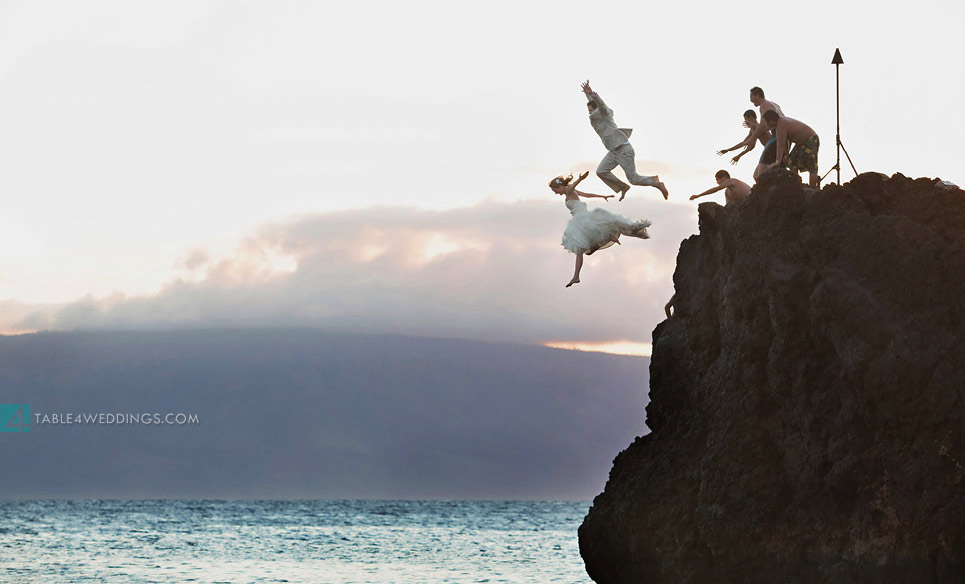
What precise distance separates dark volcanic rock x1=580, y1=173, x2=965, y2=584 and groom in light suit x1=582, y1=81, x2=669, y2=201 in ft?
6.19

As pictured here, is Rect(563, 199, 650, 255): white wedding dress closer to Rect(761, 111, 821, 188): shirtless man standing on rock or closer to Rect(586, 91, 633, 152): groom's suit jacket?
Rect(586, 91, 633, 152): groom's suit jacket

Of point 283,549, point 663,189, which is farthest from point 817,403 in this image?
point 283,549

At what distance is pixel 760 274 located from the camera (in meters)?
18.7

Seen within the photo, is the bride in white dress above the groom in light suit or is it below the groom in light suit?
below

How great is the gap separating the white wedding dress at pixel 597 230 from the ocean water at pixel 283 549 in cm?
2199

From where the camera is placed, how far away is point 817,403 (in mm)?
17781

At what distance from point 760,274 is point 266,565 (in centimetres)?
3136

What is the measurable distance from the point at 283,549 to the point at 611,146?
126ft

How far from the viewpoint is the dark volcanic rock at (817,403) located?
16406 mm

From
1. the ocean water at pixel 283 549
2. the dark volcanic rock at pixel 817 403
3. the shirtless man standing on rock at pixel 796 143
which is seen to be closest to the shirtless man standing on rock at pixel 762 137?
the shirtless man standing on rock at pixel 796 143

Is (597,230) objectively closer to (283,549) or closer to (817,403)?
(817,403)

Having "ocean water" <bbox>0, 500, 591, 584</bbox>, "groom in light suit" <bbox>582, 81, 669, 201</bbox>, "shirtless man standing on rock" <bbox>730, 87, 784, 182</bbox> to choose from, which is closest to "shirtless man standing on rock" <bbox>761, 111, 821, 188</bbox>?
"shirtless man standing on rock" <bbox>730, 87, 784, 182</bbox>

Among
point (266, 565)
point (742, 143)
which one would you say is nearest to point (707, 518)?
point (742, 143)

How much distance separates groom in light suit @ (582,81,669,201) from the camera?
1964 centimetres
